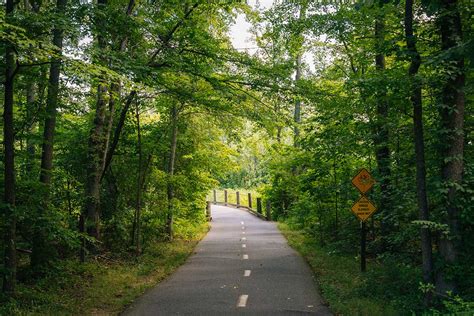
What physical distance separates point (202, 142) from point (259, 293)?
1371cm

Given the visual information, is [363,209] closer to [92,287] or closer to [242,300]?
[242,300]

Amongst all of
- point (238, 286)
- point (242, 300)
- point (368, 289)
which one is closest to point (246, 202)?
point (238, 286)

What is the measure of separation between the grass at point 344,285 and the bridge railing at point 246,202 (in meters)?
17.0

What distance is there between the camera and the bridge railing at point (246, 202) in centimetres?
3621

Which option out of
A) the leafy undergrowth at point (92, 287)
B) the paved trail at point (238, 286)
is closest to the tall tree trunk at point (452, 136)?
the paved trail at point (238, 286)

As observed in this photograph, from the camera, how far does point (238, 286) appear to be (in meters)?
11.2

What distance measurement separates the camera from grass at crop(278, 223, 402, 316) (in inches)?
345

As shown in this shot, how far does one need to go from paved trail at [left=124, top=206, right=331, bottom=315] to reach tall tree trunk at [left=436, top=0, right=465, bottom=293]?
2.61 metres

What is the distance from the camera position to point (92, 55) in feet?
29.8

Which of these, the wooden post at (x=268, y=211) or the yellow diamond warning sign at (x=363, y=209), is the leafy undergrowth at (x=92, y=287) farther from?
the wooden post at (x=268, y=211)

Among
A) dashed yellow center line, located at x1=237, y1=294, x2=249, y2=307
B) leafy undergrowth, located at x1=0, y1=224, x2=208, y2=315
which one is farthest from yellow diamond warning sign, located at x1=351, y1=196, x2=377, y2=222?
leafy undergrowth, located at x1=0, y1=224, x2=208, y2=315

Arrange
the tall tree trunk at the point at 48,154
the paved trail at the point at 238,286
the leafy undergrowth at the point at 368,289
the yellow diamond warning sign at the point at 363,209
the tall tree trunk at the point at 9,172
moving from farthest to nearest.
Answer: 1. the yellow diamond warning sign at the point at 363,209
2. the tall tree trunk at the point at 48,154
3. the paved trail at the point at 238,286
4. the leafy undergrowth at the point at 368,289
5. the tall tree trunk at the point at 9,172

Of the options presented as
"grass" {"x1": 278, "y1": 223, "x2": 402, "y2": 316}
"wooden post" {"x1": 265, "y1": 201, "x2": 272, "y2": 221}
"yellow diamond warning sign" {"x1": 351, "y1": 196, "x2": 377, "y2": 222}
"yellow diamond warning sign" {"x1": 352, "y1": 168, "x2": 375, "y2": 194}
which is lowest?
"grass" {"x1": 278, "y1": 223, "x2": 402, "y2": 316}

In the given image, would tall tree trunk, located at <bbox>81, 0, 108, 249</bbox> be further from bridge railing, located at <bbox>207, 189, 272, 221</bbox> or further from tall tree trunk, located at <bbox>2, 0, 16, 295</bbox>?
bridge railing, located at <bbox>207, 189, 272, 221</bbox>
